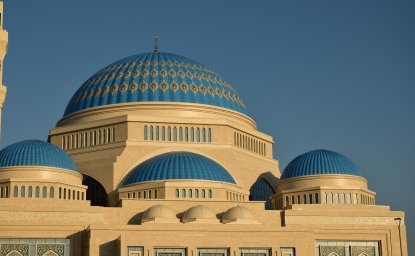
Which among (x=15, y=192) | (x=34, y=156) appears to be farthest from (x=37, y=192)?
(x=34, y=156)

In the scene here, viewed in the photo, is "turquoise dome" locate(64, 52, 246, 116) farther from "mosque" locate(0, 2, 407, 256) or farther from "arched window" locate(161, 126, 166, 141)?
"arched window" locate(161, 126, 166, 141)

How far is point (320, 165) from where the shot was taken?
49.8 meters

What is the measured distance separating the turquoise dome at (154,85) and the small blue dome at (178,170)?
19.7 ft

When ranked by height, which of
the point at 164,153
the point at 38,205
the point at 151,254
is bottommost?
the point at 151,254

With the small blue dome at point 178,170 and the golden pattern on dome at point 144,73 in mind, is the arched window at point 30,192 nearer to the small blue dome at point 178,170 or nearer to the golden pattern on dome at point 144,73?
the small blue dome at point 178,170

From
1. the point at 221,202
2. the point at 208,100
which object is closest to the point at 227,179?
the point at 221,202

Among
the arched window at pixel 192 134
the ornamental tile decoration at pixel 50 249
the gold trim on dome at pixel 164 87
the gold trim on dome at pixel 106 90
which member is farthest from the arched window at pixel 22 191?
the gold trim on dome at pixel 164 87

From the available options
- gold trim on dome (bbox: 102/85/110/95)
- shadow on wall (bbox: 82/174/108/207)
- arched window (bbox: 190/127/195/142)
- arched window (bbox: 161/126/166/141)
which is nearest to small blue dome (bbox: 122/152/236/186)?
shadow on wall (bbox: 82/174/108/207)

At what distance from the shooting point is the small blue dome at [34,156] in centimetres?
4556

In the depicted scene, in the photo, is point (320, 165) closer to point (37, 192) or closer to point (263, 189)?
point (263, 189)

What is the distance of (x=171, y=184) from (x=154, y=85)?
9989mm

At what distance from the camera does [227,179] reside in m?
48.4

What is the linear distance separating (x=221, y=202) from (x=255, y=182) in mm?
8596

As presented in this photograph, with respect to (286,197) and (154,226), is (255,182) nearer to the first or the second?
(286,197)
